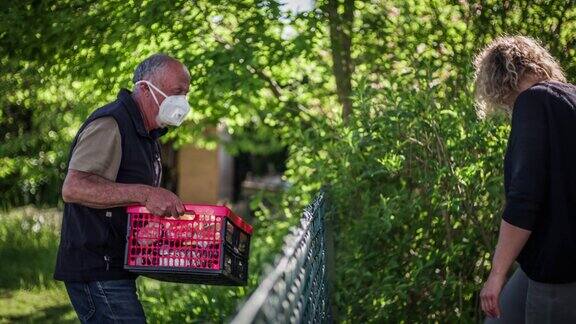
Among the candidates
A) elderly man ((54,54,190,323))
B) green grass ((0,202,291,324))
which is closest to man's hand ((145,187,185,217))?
elderly man ((54,54,190,323))

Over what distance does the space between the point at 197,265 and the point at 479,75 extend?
129 cm

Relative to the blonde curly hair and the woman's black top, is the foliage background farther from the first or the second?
the woman's black top

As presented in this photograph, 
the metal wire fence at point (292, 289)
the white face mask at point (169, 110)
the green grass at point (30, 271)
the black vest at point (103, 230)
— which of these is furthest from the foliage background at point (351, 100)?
the black vest at point (103, 230)

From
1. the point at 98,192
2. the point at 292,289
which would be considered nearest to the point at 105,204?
the point at 98,192

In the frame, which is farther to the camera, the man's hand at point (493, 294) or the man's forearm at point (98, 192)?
the man's forearm at point (98, 192)

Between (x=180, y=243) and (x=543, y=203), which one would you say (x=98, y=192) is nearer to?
(x=180, y=243)

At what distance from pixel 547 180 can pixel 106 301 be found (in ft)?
5.81

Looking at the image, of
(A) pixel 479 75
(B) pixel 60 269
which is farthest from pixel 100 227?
(A) pixel 479 75

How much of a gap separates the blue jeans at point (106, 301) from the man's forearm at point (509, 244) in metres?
1.49

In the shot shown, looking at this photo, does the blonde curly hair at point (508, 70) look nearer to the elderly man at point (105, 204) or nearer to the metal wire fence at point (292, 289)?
the metal wire fence at point (292, 289)

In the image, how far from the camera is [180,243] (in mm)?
4199

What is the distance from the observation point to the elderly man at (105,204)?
4.08 metres

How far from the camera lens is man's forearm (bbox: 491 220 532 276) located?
354 centimetres

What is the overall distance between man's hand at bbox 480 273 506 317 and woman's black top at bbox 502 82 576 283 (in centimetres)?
13
